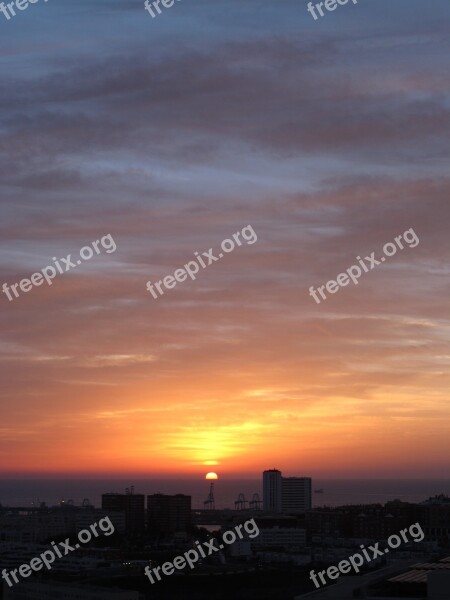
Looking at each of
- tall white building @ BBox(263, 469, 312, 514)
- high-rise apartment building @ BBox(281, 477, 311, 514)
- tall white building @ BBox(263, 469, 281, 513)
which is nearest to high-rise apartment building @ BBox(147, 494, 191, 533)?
tall white building @ BBox(263, 469, 312, 514)

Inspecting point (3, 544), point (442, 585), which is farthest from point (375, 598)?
point (3, 544)

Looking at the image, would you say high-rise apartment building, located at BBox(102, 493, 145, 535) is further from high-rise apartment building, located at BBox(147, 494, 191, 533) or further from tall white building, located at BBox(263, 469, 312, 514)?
tall white building, located at BBox(263, 469, 312, 514)

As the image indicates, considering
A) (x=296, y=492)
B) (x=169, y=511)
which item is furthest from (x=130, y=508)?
(x=296, y=492)

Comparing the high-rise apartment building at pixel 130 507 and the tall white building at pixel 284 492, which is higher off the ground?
the tall white building at pixel 284 492

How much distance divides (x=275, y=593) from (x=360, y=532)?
1853 centimetres

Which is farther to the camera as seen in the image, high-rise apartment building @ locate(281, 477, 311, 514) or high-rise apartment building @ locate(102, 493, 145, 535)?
high-rise apartment building @ locate(281, 477, 311, 514)

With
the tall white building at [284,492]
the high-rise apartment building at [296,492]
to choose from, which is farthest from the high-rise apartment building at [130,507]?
the high-rise apartment building at [296,492]

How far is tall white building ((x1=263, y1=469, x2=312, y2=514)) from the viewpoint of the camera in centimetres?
6219

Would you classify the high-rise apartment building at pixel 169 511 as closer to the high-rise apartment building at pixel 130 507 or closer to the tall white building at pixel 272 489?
the high-rise apartment building at pixel 130 507

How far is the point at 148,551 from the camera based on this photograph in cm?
3447

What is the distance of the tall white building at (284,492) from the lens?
6219cm

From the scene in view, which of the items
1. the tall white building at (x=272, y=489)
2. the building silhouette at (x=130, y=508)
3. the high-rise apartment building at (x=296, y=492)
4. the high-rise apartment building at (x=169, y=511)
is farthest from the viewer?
the high-rise apartment building at (x=296, y=492)

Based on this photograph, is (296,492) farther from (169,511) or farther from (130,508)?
(130,508)

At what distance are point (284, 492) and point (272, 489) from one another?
1.59 metres
